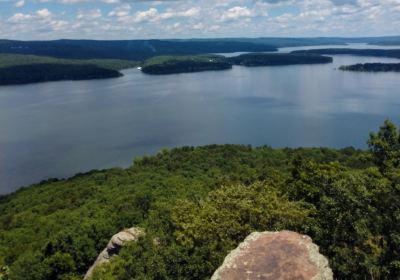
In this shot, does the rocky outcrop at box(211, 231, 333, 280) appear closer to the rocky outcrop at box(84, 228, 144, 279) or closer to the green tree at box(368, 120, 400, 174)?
the rocky outcrop at box(84, 228, 144, 279)

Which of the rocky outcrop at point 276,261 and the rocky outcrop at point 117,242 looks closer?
the rocky outcrop at point 276,261

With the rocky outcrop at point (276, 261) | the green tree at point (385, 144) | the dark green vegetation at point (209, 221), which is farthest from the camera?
the green tree at point (385, 144)

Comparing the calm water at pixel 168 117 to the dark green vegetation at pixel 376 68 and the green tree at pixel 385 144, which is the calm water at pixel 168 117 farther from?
the green tree at pixel 385 144

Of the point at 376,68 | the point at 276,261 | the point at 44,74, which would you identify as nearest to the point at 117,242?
the point at 276,261

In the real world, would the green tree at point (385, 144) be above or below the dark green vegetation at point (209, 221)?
above

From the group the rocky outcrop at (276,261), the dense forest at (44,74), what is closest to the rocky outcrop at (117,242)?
the rocky outcrop at (276,261)

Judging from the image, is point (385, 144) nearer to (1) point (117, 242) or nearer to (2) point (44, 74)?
(1) point (117, 242)
